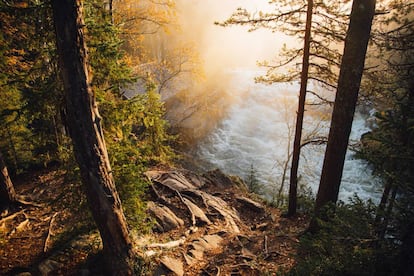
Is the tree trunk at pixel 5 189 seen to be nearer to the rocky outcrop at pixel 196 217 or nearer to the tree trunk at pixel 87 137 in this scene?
the rocky outcrop at pixel 196 217

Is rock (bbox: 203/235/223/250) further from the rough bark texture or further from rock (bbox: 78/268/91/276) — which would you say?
rock (bbox: 78/268/91/276)

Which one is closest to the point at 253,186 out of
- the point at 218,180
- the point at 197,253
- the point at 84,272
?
the point at 218,180

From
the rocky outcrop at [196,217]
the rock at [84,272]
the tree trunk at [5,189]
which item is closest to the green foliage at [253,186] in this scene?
the rocky outcrop at [196,217]

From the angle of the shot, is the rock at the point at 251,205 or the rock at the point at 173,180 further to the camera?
the rock at the point at 251,205

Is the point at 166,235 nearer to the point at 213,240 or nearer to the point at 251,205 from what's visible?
the point at 213,240

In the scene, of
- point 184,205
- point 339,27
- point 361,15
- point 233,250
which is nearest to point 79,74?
point 361,15

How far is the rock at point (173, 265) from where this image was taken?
4.93 meters

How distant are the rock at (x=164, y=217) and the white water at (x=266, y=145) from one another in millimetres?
8774

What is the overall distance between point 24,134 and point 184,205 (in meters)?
6.54

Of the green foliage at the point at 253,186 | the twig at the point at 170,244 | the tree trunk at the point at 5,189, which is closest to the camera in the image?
the twig at the point at 170,244

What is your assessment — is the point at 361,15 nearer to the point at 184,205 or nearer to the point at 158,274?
the point at 158,274

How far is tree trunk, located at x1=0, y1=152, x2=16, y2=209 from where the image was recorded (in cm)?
662

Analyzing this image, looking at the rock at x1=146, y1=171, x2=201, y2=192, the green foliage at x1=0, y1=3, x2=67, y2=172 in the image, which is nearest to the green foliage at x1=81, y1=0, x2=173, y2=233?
the green foliage at x1=0, y1=3, x2=67, y2=172

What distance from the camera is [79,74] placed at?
3.41m
